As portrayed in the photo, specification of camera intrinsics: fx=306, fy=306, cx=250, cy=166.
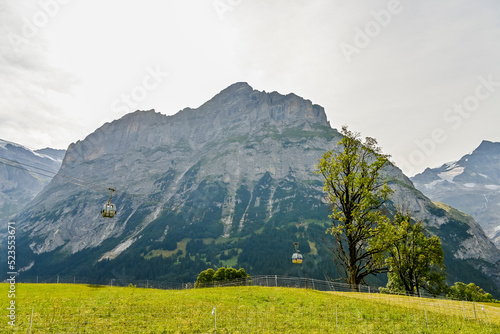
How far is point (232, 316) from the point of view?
2017 centimetres

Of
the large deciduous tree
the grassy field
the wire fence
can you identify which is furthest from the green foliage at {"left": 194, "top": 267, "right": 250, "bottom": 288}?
the wire fence

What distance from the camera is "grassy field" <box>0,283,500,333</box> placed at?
1770 cm

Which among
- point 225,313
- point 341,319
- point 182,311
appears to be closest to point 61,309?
point 182,311

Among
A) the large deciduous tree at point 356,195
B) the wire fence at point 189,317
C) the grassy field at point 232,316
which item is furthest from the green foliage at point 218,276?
the wire fence at point 189,317

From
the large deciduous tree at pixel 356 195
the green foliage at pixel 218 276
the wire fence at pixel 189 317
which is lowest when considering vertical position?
the wire fence at pixel 189 317

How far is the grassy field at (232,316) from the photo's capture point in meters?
17.7

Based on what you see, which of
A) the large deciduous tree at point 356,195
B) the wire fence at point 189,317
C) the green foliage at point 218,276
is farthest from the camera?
the green foliage at point 218,276

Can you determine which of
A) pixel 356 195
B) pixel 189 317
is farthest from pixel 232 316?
pixel 356 195

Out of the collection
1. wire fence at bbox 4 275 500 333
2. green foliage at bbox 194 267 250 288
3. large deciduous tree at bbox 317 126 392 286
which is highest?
large deciduous tree at bbox 317 126 392 286

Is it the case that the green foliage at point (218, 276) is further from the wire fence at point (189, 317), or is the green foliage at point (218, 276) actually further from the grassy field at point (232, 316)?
the wire fence at point (189, 317)

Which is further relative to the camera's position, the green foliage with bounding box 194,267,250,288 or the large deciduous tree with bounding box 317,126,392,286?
the green foliage with bounding box 194,267,250,288

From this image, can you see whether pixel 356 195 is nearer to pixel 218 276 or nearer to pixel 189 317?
pixel 189 317

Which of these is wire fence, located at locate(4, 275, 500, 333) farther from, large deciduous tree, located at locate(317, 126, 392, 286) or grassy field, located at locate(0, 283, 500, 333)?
large deciduous tree, located at locate(317, 126, 392, 286)

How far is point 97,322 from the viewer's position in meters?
18.3
